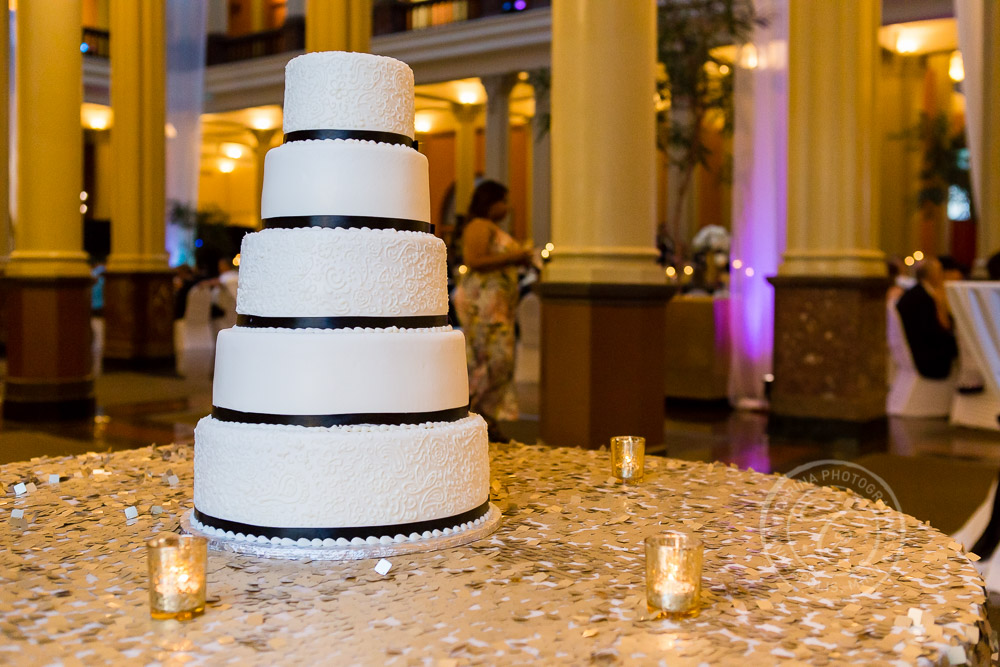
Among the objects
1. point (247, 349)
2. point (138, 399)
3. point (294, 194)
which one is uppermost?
point (294, 194)

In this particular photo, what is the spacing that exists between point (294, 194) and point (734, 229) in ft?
20.5

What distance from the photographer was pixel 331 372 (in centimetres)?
188

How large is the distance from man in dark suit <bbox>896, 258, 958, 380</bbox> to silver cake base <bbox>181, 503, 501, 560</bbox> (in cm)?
645

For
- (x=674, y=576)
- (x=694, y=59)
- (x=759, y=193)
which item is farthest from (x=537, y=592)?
(x=694, y=59)

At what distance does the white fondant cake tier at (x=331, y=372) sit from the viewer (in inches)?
74.0

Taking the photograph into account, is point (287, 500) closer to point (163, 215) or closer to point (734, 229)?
point (734, 229)

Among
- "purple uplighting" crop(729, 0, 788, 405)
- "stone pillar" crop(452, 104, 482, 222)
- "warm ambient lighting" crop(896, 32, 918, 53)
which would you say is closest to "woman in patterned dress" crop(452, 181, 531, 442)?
"purple uplighting" crop(729, 0, 788, 405)

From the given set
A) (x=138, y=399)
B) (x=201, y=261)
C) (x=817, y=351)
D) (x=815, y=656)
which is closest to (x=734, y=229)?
(x=817, y=351)

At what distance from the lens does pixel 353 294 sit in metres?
1.93

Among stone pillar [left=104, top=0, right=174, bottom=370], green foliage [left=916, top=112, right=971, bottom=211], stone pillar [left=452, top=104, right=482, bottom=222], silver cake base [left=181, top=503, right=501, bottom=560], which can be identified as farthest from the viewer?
stone pillar [left=452, top=104, right=482, bottom=222]

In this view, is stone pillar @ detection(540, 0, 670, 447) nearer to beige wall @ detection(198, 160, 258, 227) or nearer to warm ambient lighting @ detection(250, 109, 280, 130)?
warm ambient lighting @ detection(250, 109, 280, 130)

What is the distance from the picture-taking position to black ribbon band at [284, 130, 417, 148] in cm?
200

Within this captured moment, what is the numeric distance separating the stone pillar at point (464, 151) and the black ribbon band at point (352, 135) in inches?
745

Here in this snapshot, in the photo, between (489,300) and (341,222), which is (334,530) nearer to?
(341,222)
